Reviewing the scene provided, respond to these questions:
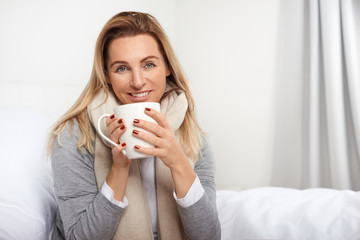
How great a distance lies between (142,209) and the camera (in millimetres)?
968

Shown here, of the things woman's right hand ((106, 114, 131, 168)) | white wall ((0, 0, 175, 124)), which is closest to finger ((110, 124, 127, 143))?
woman's right hand ((106, 114, 131, 168))

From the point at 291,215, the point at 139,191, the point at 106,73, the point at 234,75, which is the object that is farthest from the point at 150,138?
the point at 234,75

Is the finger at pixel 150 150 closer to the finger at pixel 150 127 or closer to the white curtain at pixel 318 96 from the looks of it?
the finger at pixel 150 127

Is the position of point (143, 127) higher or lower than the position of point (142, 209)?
higher

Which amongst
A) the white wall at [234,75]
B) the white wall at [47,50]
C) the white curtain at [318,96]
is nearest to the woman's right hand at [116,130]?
the white wall at [47,50]

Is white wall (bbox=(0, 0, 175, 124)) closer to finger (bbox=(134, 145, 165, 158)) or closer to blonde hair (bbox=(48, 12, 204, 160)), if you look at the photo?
blonde hair (bbox=(48, 12, 204, 160))

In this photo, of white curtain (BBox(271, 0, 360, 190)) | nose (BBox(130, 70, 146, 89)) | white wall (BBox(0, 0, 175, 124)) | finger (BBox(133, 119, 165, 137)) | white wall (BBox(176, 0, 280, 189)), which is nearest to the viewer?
finger (BBox(133, 119, 165, 137))

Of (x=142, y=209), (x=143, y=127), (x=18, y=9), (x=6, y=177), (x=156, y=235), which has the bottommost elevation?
(x=156, y=235)

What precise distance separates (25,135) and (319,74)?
1.63 m

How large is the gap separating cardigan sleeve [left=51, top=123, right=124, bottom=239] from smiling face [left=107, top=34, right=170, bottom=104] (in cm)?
19

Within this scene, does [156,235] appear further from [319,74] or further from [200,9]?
[200,9]

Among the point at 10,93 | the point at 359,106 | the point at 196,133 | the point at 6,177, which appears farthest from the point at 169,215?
the point at 359,106

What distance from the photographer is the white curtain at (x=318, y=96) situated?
1846 mm

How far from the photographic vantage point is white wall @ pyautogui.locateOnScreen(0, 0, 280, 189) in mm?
1492
